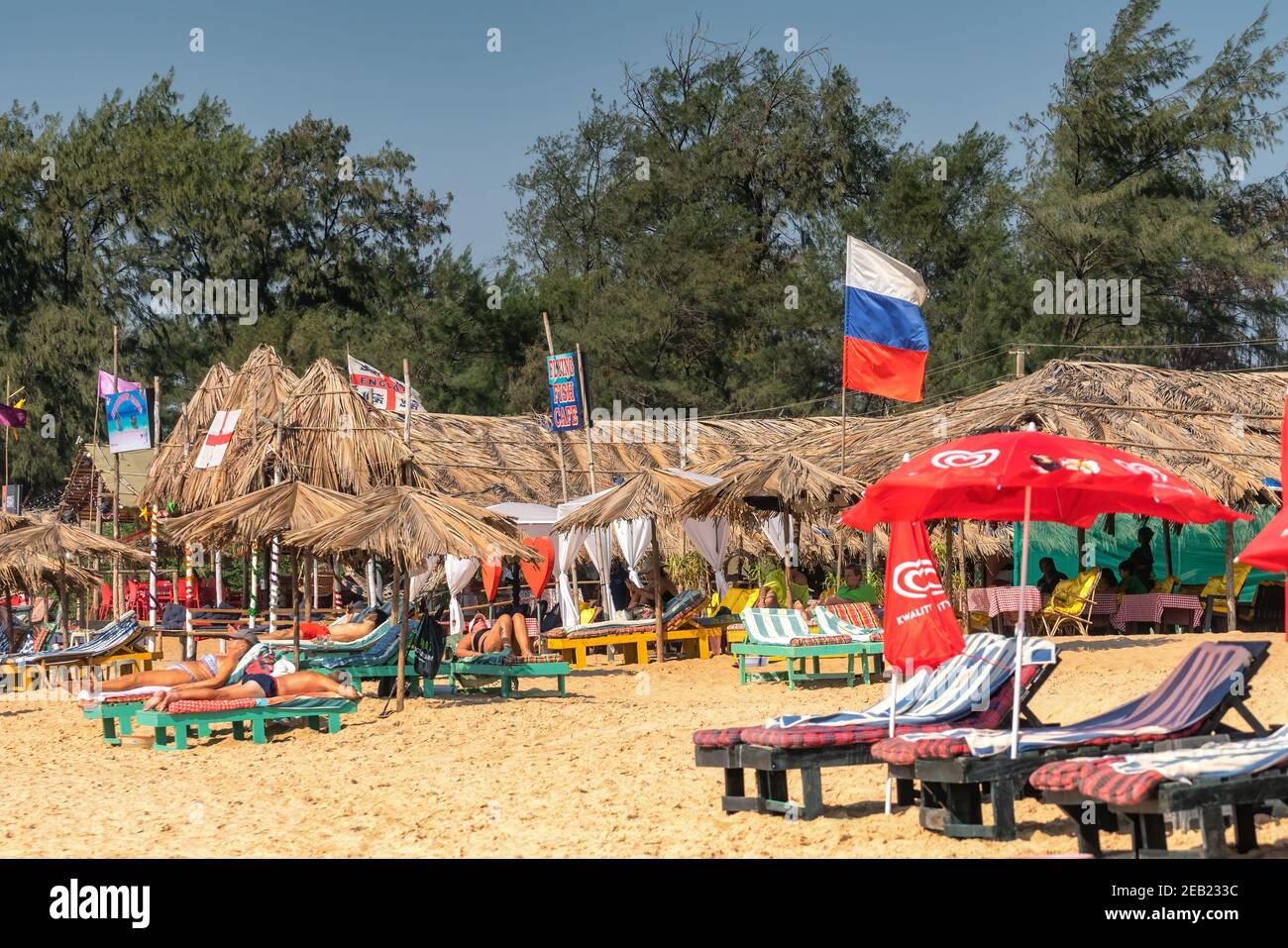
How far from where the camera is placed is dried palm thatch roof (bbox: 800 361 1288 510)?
1855 centimetres

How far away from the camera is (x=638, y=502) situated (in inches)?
683

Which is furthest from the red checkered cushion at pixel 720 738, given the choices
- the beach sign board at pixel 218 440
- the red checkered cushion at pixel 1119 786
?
the beach sign board at pixel 218 440

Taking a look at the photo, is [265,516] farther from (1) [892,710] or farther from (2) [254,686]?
(1) [892,710]

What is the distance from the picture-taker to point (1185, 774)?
18.2ft

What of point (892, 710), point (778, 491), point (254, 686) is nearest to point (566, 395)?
point (778, 491)

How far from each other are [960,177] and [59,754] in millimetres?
30179

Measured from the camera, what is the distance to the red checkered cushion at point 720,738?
24.5 ft

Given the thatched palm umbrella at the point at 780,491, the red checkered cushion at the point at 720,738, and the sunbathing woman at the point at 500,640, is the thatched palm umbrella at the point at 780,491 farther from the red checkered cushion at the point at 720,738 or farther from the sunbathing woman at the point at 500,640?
the red checkered cushion at the point at 720,738

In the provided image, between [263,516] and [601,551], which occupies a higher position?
[263,516]

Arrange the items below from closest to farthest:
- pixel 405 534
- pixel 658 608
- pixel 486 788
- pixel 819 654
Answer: pixel 486 788, pixel 405 534, pixel 819 654, pixel 658 608

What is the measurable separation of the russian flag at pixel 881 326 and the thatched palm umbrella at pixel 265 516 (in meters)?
5.49

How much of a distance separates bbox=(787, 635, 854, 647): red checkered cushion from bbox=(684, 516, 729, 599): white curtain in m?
5.18

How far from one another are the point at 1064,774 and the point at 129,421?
16601mm
